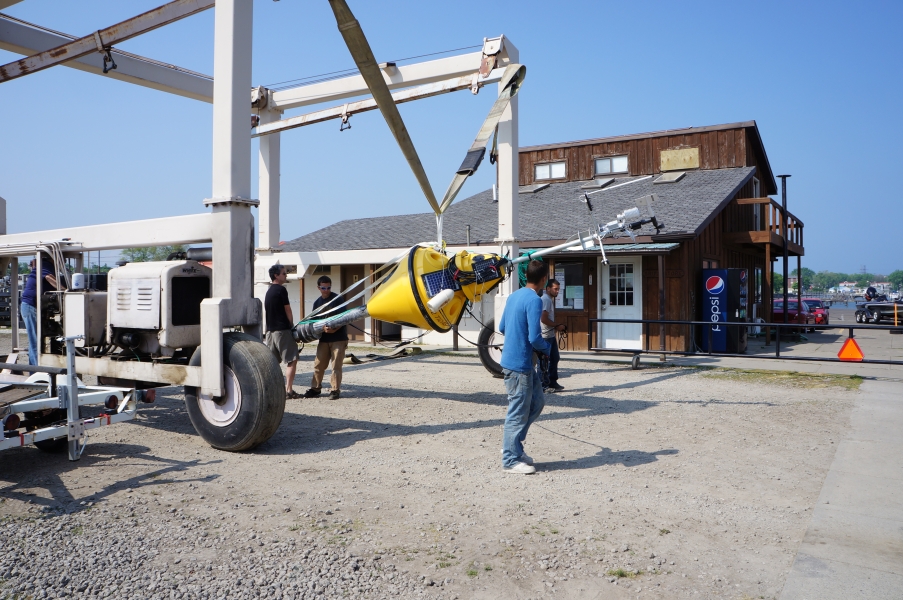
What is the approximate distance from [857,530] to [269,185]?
12899mm

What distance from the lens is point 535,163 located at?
76.3 feet

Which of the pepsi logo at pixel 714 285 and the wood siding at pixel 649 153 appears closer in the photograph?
the pepsi logo at pixel 714 285

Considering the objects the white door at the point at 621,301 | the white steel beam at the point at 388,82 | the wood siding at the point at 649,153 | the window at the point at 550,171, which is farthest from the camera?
the window at the point at 550,171

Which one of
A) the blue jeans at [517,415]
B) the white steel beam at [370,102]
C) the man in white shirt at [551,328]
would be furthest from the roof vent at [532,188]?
the blue jeans at [517,415]

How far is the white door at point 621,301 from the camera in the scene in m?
16.0

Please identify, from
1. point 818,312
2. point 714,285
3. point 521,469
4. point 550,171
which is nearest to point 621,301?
point 714,285

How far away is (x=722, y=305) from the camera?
1577cm

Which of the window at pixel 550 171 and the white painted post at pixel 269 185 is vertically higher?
the window at pixel 550 171

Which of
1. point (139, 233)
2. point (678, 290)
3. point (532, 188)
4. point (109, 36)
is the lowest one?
point (678, 290)

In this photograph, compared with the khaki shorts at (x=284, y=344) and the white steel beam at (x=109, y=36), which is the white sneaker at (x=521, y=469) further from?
the white steel beam at (x=109, y=36)

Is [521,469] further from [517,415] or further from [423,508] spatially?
[423,508]

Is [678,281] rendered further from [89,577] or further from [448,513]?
[89,577]

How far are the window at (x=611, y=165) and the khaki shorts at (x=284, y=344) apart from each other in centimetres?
1554

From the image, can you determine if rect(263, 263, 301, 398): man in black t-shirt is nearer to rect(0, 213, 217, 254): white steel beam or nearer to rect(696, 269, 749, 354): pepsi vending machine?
rect(0, 213, 217, 254): white steel beam
